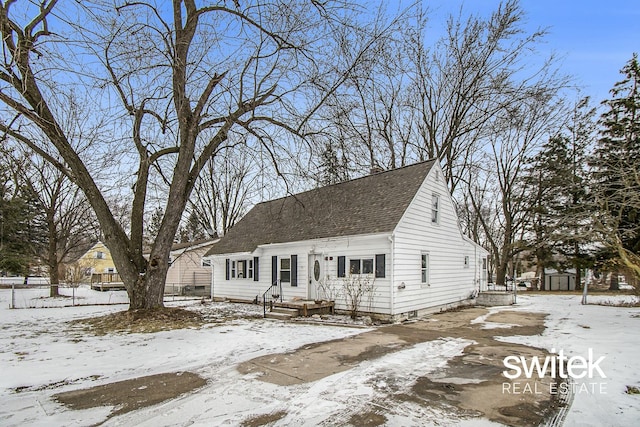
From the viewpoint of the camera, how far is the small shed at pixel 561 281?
1162 inches

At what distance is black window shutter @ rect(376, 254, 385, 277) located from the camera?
1183 centimetres

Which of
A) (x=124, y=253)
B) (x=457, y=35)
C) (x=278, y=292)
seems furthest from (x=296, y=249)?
(x=457, y=35)

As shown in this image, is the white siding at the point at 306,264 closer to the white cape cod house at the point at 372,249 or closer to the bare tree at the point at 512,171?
the white cape cod house at the point at 372,249

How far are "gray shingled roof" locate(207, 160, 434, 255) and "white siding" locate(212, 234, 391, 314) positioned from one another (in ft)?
1.05

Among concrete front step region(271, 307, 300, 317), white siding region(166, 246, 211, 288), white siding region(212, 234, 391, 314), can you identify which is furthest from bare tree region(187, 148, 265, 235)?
concrete front step region(271, 307, 300, 317)

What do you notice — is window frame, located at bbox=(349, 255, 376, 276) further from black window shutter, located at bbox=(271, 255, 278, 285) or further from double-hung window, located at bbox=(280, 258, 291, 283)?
black window shutter, located at bbox=(271, 255, 278, 285)

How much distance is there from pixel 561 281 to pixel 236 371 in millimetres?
31529

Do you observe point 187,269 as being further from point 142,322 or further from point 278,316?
point 142,322

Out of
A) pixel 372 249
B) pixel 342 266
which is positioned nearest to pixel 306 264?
pixel 342 266

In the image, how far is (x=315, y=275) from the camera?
14.1 m

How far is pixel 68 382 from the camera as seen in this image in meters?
5.54

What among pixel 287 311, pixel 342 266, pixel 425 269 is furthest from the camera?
pixel 425 269

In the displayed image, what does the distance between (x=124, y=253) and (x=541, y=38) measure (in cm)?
2068

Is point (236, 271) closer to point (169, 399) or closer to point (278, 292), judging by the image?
point (278, 292)
